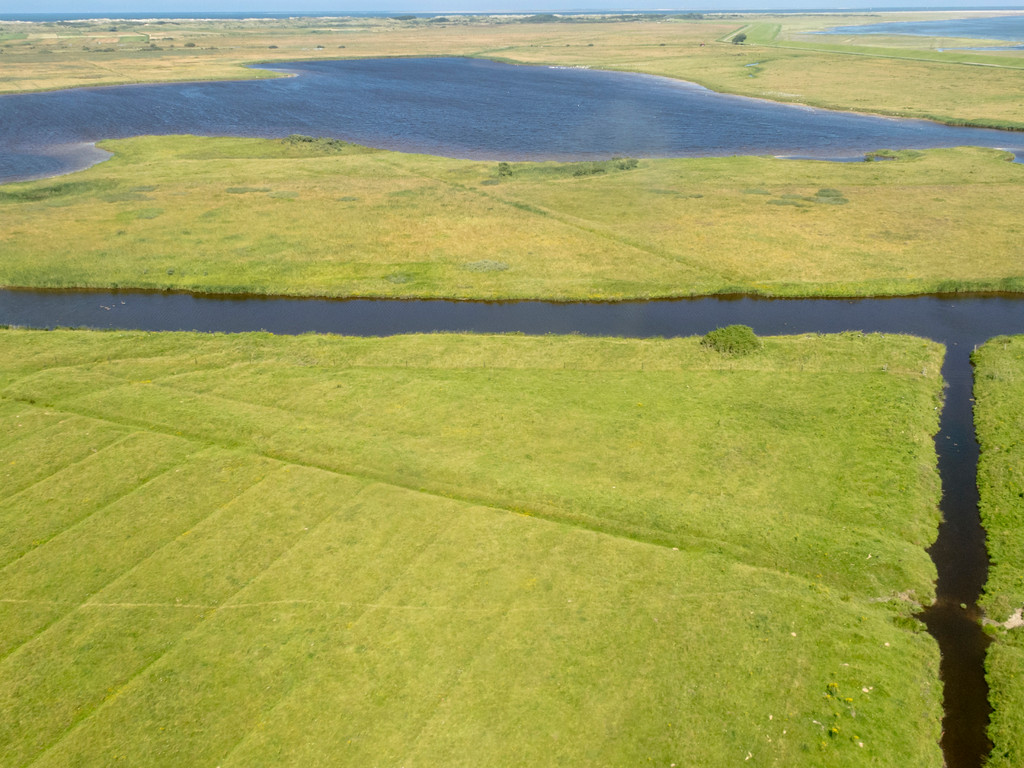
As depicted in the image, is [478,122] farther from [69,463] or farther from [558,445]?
[69,463]

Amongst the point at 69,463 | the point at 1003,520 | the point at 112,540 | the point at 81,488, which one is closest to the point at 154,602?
the point at 112,540

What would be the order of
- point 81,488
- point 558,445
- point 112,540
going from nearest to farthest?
point 112,540 → point 81,488 → point 558,445

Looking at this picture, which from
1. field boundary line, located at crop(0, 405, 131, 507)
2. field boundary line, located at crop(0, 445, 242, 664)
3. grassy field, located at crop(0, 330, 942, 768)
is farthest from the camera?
field boundary line, located at crop(0, 405, 131, 507)

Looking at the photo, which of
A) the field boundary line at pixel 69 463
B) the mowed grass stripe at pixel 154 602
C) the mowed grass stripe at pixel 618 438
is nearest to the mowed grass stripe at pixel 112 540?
the mowed grass stripe at pixel 154 602

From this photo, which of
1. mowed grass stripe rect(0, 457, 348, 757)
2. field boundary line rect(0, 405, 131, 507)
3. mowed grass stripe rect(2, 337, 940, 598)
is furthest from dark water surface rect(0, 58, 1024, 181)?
mowed grass stripe rect(0, 457, 348, 757)

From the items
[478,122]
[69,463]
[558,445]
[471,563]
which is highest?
[478,122]

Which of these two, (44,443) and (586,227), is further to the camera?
(586,227)

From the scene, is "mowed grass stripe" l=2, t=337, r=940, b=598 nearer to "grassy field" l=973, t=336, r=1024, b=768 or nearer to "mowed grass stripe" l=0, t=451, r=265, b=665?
"grassy field" l=973, t=336, r=1024, b=768

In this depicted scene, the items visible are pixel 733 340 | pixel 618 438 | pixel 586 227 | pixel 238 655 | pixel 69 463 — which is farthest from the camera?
pixel 586 227
